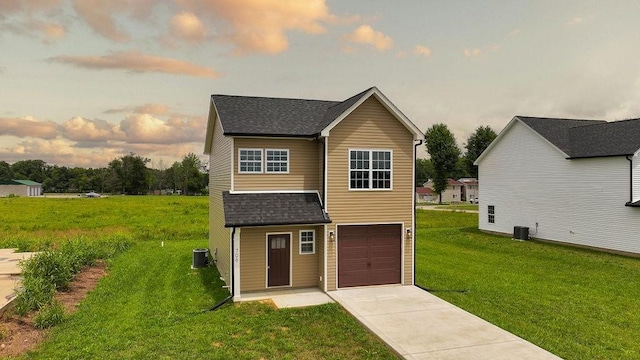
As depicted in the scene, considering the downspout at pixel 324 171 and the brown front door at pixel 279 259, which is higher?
the downspout at pixel 324 171

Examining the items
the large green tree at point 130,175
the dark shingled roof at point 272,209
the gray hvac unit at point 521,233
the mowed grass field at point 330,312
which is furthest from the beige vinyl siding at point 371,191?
the large green tree at point 130,175

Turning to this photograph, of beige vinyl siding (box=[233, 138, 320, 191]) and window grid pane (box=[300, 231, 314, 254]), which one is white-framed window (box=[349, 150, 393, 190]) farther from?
window grid pane (box=[300, 231, 314, 254])

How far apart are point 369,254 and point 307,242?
248 cm

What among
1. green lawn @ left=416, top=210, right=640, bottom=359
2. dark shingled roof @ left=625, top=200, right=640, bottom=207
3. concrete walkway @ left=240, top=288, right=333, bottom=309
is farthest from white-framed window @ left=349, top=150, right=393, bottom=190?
dark shingled roof @ left=625, top=200, right=640, bottom=207

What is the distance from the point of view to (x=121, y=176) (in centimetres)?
11081

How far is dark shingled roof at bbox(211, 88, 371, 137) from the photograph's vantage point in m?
14.5

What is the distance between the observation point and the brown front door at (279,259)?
14367 millimetres

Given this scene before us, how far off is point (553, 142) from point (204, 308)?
23830 mm

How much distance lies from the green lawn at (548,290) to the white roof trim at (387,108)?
20.4 ft

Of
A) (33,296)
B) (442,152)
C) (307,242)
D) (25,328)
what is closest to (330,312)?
(307,242)

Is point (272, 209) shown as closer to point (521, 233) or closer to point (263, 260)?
point (263, 260)

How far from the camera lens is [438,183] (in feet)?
258

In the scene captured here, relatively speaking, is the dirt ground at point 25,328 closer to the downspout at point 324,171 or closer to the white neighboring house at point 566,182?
the downspout at point 324,171

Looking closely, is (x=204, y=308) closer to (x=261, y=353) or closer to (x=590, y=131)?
(x=261, y=353)
